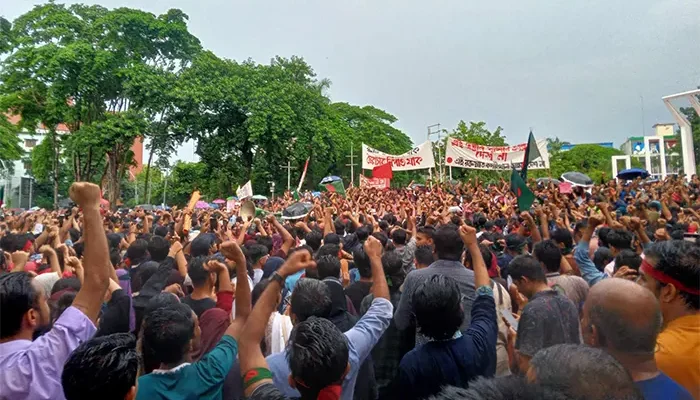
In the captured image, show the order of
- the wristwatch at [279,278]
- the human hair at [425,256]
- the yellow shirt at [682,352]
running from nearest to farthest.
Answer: the yellow shirt at [682,352]
the wristwatch at [279,278]
the human hair at [425,256]

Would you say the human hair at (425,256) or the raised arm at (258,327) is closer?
the raised arm at (258,327)

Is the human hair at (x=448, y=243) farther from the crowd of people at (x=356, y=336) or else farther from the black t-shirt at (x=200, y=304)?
the black t-shirt at (x=200, y=304)

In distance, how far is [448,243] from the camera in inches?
134

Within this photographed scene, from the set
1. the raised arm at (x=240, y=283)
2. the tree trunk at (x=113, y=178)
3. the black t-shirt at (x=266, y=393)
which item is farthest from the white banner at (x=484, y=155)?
the black t-shirt at (x=266, y=393)

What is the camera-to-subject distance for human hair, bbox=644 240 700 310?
7.15ft

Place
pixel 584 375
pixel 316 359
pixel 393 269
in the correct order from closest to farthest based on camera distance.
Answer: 1. pixel 584 375
2. pixel 316 359
3. pixel 393 269

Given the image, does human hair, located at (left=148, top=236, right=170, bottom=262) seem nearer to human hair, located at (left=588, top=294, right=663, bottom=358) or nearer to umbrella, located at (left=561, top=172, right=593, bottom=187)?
human hair, located at (left=588, top=294, right=663, bottom=358)

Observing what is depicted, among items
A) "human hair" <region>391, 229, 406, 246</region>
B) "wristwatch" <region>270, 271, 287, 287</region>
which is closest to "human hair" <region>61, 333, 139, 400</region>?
"wristwatch" <region>270, 271, 287, 287</region>

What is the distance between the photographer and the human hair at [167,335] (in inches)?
78.3

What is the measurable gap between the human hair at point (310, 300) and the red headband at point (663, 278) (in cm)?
165

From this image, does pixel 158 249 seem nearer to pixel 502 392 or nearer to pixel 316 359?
pixel 316 359

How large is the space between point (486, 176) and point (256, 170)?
17998 mm

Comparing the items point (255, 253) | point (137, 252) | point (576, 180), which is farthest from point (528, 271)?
point (576, 180)

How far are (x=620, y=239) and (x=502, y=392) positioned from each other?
382 cm
